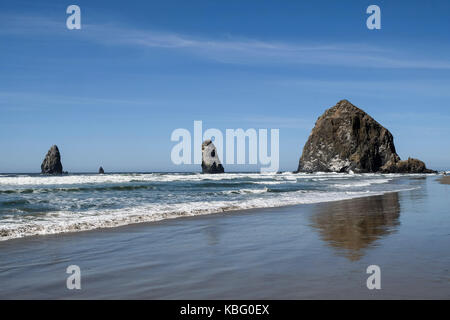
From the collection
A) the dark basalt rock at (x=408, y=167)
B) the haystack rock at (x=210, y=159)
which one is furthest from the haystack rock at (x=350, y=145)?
the haystack rock at (x=210, y=159)

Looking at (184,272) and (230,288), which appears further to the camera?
(184,272)

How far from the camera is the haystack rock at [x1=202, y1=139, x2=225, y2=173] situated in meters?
106

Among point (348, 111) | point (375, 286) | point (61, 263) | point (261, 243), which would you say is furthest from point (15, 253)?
point (348, 111)

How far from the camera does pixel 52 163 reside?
129000 millimetres

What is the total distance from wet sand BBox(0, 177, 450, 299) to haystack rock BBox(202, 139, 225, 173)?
96668mm

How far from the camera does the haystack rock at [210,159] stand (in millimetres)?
106250

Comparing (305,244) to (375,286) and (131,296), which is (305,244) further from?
(131,296)

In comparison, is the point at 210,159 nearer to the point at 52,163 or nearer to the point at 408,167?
the point at 408,167

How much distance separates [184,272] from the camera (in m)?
5.07

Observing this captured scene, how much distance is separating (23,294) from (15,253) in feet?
9.27

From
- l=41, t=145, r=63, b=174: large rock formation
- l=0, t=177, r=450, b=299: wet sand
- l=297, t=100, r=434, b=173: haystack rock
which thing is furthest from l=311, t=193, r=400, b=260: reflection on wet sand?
l=41, t=145, r=63, b=174: large rock formation

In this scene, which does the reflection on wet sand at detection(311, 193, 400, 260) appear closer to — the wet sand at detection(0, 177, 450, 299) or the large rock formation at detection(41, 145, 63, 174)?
the wet sand at detection(0, 177, 450, 299)

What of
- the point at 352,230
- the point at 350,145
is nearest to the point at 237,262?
the point at 352,230

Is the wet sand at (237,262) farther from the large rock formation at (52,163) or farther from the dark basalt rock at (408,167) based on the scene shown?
the large rock formation at (52,163)
